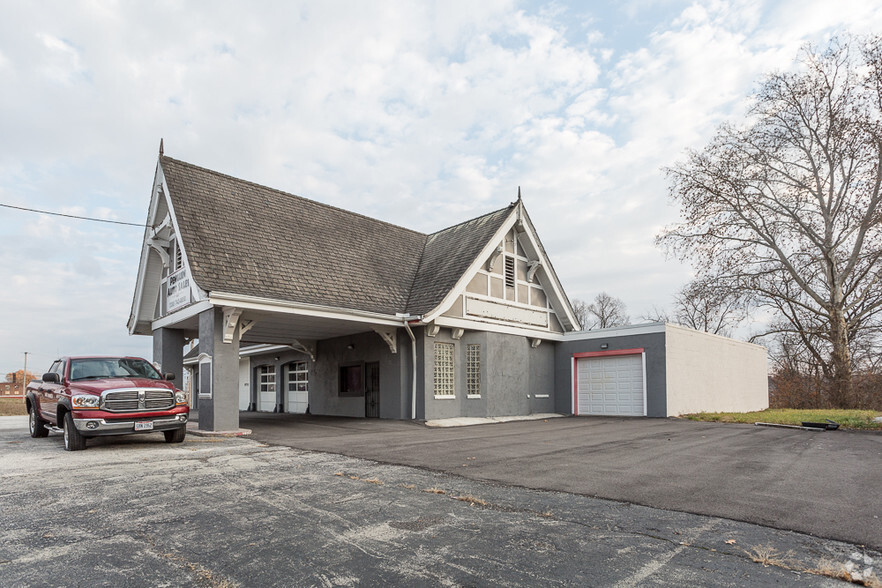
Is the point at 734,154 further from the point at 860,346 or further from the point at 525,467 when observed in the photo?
the point at 525,467

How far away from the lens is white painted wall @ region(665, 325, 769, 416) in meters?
18.3

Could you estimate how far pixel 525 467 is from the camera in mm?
7770

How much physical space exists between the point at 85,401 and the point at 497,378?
11674 mm

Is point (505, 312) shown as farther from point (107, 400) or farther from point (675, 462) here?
point (107, 400)

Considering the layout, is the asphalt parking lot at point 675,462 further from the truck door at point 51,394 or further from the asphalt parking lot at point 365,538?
the truck door at point 51,394

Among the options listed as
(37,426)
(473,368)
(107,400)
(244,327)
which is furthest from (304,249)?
(37,426)

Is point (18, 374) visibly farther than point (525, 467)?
Yes

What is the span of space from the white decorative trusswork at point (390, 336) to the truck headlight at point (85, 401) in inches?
296

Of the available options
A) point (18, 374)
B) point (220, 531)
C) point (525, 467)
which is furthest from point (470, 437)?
point (18, 374)

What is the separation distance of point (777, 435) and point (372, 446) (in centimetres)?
948

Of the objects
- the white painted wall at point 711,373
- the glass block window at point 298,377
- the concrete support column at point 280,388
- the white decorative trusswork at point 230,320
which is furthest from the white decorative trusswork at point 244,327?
the white painted wall at point 711,373

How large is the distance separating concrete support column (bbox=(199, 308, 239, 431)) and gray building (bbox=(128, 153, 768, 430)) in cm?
3

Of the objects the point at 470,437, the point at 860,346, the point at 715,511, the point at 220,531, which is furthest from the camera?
the point at 860,346

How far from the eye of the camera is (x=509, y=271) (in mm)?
19141
